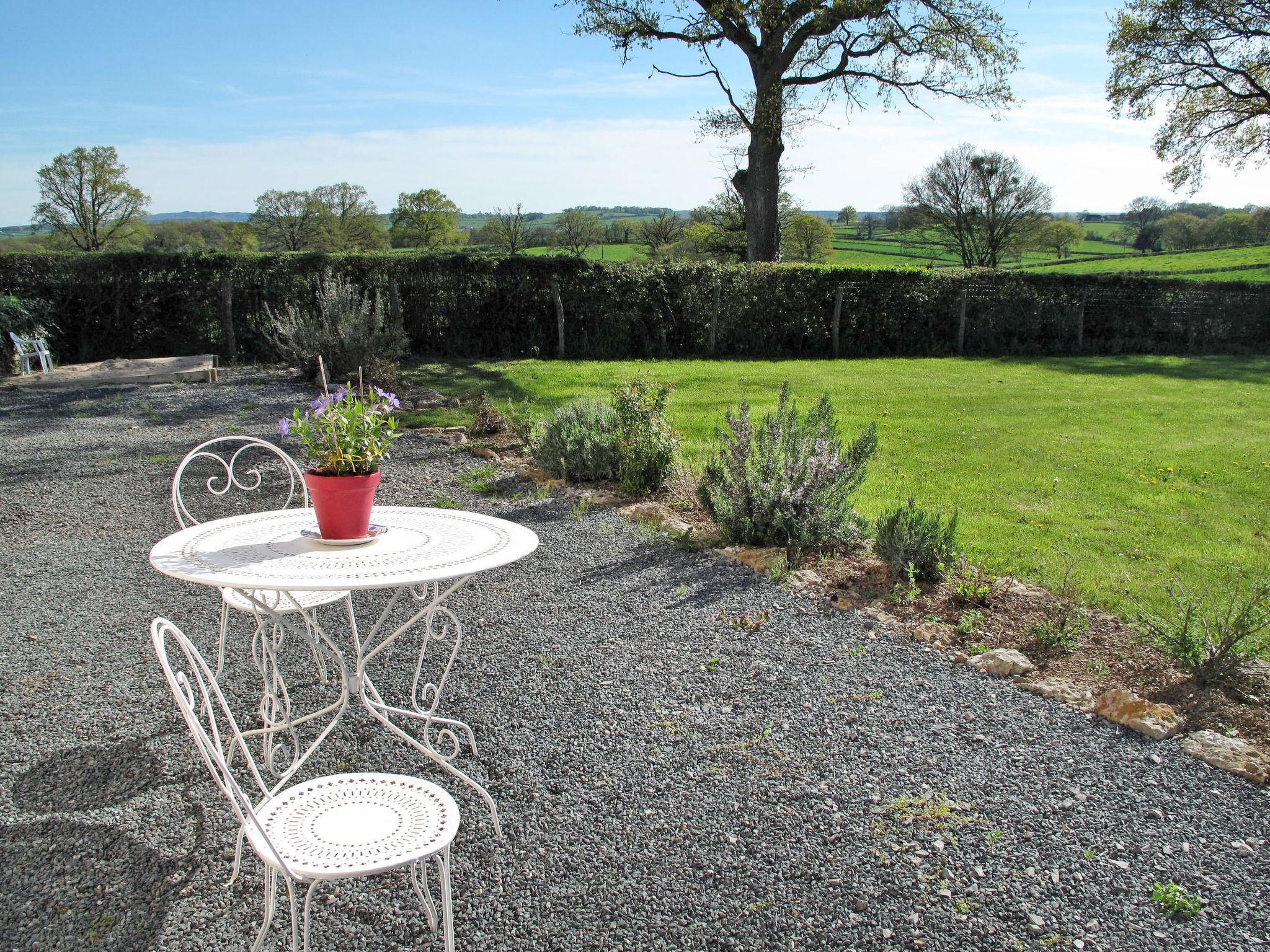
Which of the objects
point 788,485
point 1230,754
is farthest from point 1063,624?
point 788,485

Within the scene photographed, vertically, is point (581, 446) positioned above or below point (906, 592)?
above

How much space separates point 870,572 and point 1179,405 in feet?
Answer: 27.8

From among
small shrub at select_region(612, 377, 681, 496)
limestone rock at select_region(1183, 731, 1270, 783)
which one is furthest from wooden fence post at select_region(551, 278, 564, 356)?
limestone rock at select_region(1183, 731, 1270, 783)

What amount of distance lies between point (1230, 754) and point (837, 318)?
41.1 feet

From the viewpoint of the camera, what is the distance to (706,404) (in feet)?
31.1

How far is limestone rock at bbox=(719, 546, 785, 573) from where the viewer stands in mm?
4219

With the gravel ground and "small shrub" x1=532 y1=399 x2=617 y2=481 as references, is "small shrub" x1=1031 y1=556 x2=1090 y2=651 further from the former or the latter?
"small shrub" x1=532 y1=399 x2=617 y2=481

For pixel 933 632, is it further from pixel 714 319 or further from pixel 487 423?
pixel 714 319

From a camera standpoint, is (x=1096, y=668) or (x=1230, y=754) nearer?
(x=1230, y=754)

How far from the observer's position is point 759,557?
4359mm

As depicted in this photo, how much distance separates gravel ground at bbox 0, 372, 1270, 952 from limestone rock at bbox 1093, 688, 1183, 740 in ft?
0.24

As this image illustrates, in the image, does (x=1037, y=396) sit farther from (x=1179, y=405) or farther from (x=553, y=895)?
(x=553, y=895)

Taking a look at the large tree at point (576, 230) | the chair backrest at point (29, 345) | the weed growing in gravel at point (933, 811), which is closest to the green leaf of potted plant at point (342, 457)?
the weed growing in gravel at point (933, 811)

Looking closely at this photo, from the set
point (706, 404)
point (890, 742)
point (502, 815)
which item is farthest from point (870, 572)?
point (706, 404)
